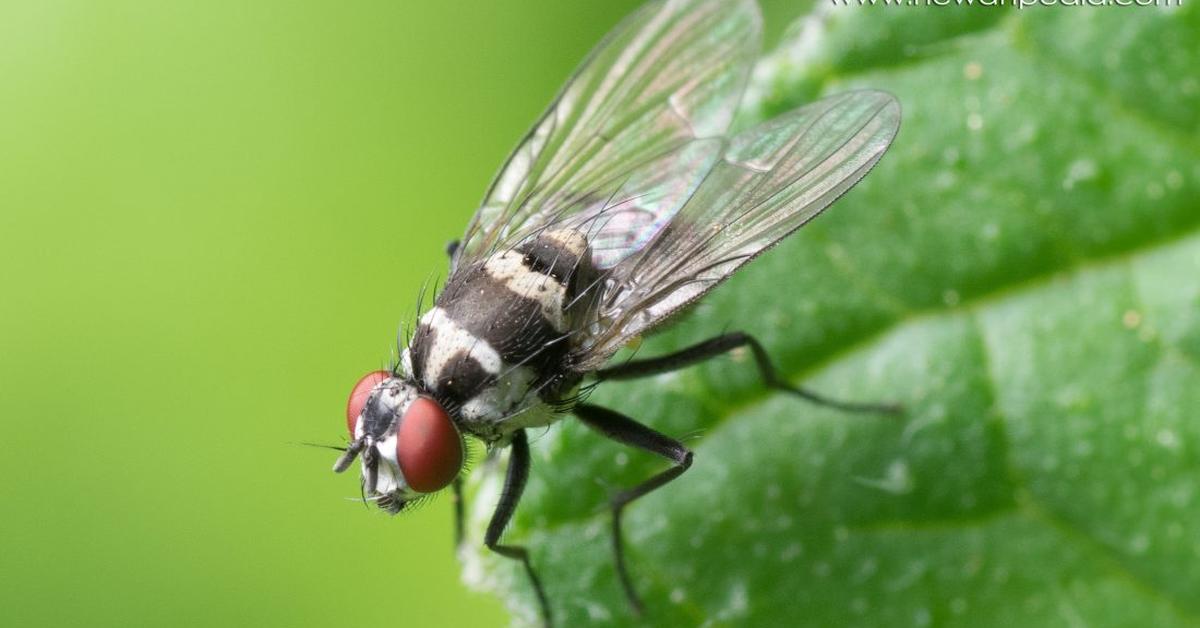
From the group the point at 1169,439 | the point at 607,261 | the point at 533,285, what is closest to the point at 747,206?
the point at 607,261

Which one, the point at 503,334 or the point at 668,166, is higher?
the point at 503,334

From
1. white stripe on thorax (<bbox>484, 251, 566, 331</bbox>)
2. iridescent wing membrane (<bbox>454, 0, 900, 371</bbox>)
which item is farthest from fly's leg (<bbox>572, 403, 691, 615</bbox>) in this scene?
white stripe on thorax (<bbox>484, 251, 566, 331</bbox>)

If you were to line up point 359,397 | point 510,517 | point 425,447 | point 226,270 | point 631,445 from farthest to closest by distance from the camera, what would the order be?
1. point 226,270
2. point 631,445
3. point 510,517
4. point 359,397
5. point 425,447

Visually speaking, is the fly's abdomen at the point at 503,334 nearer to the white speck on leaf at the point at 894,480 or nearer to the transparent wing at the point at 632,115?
the transparent wing at the point at 632,115

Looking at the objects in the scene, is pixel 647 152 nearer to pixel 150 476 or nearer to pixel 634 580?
pixel 634 580

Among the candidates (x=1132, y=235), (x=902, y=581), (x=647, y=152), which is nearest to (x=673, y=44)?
(x=647, y=152)

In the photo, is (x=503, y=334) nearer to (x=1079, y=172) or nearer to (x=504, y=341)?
(x=504, y=341)

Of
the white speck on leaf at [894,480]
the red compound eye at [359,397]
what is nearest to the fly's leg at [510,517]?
the red compound eye at [359,397]
